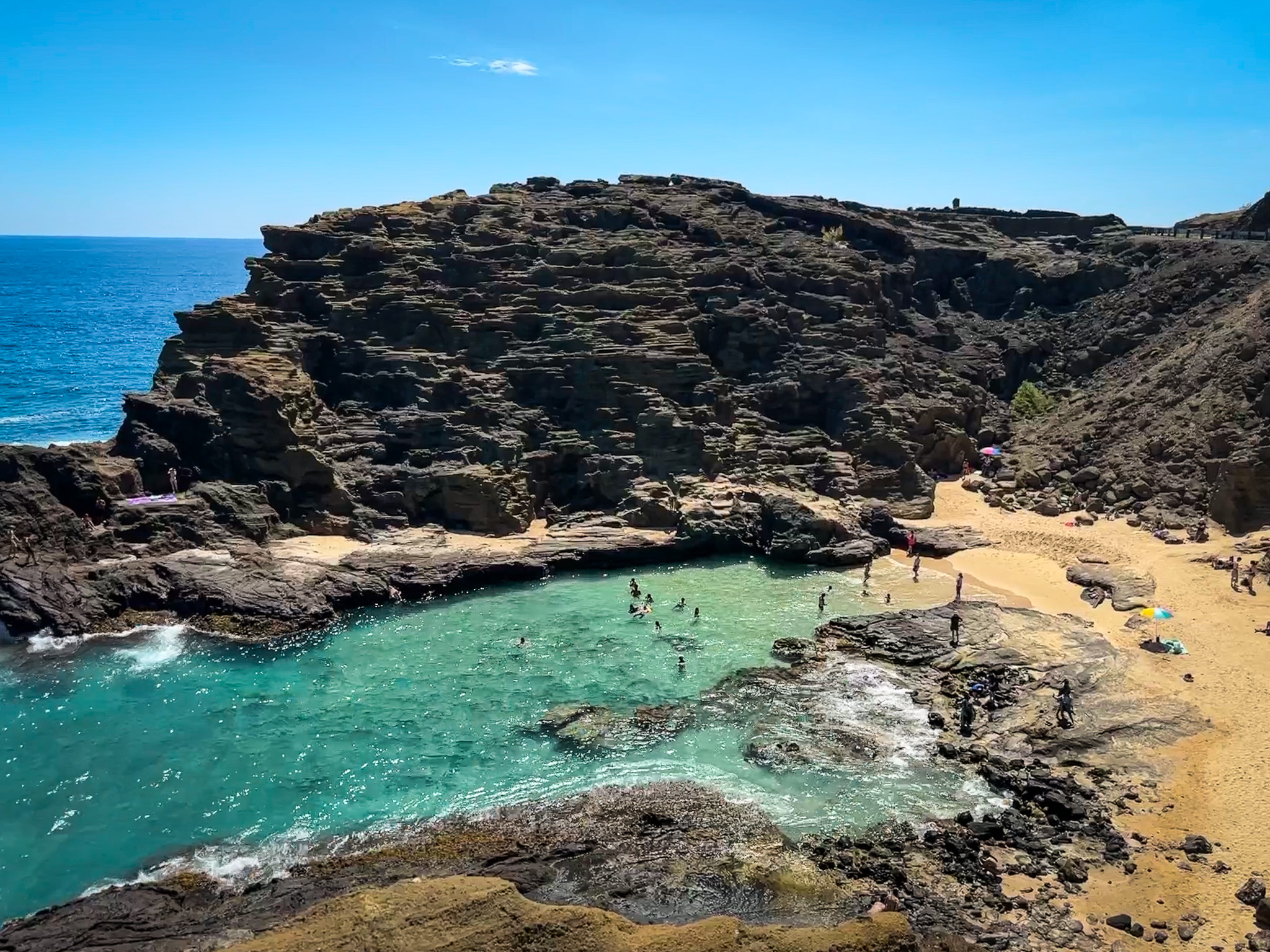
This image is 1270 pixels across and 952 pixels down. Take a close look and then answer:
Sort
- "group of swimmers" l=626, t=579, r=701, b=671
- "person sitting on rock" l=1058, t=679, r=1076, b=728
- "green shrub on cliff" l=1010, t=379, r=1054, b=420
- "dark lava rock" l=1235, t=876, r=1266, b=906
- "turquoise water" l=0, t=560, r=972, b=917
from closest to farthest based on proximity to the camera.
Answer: "dark lava rock" l=1235, t=876, r=1266, b=906, "turquoise water" l=0, t=560, r=972, b=917, "person sitting on rock" l=1058, t=679, r=1076, b=728, "group of swimmers" l=626, t=579, r=701, b=671, "green shrub on cliff" l=1010, t=379, r=1054, b=420

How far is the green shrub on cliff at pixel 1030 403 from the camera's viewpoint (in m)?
58.7

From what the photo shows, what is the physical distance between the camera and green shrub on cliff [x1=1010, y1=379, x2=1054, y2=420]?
2312 inches

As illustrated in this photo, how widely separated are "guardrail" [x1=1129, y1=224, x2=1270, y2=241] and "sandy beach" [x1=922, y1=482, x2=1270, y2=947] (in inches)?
1217

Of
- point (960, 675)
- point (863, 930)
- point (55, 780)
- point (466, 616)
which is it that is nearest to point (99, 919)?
point (55, 780)

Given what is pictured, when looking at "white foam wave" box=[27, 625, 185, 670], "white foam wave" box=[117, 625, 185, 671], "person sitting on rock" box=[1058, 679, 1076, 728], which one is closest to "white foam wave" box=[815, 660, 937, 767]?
"person sitting on rock" box=[1058, 679, 1076, 728]

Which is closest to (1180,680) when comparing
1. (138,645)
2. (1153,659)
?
(1153,659)

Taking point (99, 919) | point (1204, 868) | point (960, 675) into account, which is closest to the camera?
point (99, 919)

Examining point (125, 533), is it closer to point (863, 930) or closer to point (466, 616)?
point (466, 616)

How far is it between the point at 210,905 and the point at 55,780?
30.9ft

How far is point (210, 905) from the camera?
69.5ft

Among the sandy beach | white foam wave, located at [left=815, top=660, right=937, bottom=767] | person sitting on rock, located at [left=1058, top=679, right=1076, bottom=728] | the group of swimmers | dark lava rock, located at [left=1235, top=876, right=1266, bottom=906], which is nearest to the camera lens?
dark lava rock, located at [left=1235, top=876, right=1266, bottom=906]

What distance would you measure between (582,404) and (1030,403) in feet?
100

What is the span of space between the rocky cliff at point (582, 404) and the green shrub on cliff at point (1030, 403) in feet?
3.72

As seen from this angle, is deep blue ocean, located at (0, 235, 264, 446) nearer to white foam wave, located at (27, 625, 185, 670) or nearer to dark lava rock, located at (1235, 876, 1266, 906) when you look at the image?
white foam wave, located at (27, 625, 185, 670)
